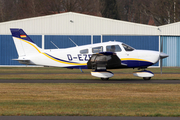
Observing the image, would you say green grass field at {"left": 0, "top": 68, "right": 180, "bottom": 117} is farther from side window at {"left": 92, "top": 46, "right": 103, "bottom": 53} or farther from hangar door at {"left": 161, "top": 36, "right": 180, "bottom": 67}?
hangar door at {"left": 161, "top": 36, "right": 180, "bottom": 67}

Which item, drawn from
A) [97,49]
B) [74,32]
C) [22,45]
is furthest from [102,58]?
[74,32]

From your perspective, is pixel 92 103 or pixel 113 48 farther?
pixel 113 48

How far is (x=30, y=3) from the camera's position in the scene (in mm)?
60031

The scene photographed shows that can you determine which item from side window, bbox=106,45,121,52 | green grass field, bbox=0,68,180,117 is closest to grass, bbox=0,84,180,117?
green grass field, bbox=0,68,180,117

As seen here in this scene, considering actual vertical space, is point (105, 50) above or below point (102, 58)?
above

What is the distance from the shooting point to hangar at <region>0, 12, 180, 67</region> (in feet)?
117

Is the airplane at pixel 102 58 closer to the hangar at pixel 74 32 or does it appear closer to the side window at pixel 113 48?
the side window at pixel 113 48

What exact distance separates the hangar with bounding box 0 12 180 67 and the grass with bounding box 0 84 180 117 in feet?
74.2

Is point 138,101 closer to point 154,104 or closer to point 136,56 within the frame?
point 154,104

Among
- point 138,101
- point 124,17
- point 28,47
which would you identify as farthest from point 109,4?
point 138,101

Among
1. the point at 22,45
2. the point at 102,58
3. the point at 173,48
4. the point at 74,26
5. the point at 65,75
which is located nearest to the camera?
the point at 102,58

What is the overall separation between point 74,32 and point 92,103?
25909mm

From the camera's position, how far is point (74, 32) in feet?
117

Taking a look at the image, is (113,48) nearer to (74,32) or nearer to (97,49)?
(97,49)
